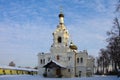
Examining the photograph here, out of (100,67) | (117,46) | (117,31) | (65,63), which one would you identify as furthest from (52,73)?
(100,67)

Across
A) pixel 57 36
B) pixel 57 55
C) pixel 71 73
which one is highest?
pixel 57 36

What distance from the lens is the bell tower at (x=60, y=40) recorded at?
53.8m

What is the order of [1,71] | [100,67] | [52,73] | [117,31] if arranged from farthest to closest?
[100,67], [1,71], [52,73], [117,31]

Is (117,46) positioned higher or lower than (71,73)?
higher

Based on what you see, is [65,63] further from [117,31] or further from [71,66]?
[117,31]

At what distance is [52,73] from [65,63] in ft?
12.7

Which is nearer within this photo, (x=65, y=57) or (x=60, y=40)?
(x=65, y=57)

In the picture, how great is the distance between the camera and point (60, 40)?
54250mm

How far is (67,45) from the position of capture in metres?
54.6

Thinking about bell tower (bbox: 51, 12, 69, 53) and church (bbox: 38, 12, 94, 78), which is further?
bell tower (bbox: 51, 12, 69, 53)

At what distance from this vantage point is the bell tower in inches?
2117

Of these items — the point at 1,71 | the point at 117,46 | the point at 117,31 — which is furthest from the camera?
the point at 1,71

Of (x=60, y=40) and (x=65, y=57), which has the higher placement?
(x=60, y=40)

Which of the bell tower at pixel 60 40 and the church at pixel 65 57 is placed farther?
the bell tower at pixel 60 40
